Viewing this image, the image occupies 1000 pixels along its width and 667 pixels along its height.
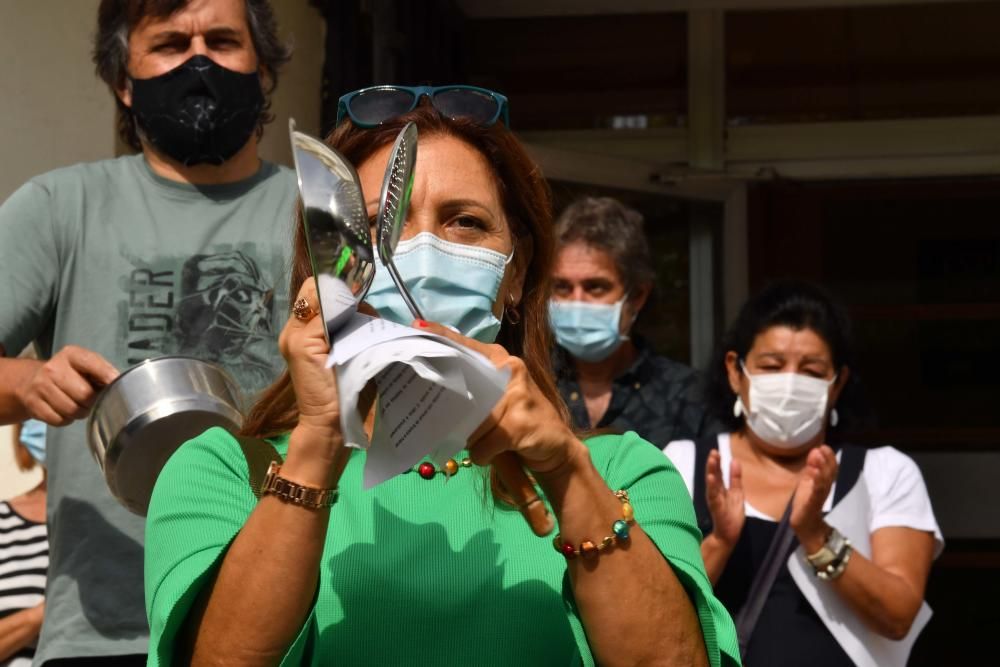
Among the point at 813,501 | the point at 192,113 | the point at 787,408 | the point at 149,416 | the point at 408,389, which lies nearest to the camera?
the point at 408,389

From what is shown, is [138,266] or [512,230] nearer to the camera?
[512,230]

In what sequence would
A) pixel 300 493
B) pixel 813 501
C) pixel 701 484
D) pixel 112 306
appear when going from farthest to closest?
1. pixel 701 484
2. pixel 813 501
3. pixel 112 306
4. pixel 300 493

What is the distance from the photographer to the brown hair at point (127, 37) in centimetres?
306

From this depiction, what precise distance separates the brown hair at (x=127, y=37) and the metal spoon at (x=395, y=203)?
5.24 feet

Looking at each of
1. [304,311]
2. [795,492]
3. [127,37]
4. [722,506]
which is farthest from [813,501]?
[304,311]

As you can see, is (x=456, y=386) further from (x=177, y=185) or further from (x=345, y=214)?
(x=177, y=185)

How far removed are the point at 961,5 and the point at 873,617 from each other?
362 centimetres

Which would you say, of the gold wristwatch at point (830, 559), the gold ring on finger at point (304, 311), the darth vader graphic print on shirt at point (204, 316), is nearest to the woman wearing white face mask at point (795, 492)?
the gold wristwatch at point (830, 559)

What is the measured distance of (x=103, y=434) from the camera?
2.50 metres

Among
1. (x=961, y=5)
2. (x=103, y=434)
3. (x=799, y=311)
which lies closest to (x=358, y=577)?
(x=103, y=434)

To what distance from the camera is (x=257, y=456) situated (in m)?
1.84

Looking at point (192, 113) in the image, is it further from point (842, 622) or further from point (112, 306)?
point (842, 622)

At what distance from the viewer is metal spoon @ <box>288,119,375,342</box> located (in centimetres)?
146

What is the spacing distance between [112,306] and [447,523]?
1.22 meters
